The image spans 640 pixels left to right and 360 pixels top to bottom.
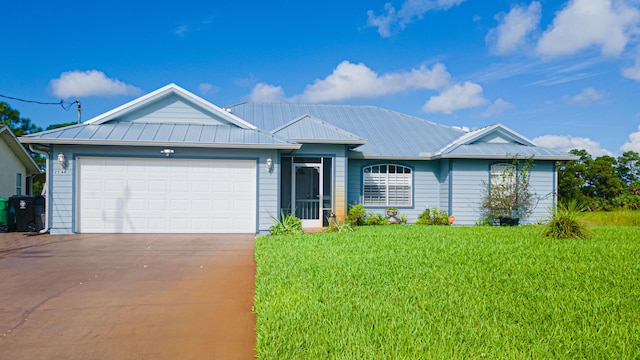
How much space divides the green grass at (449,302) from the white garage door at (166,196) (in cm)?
503

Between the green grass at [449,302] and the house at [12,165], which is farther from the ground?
the house at [12,165]

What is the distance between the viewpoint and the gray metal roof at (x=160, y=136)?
510 inches

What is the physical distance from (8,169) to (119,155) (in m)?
11.8

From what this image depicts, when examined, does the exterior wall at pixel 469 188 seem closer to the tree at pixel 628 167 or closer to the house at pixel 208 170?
the house at pixel 208 170

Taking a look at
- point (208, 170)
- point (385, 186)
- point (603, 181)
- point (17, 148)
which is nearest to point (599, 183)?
point (603, 181)

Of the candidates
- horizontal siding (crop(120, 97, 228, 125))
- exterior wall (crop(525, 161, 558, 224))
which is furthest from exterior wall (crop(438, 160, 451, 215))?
horizontal siding (crop(120, 97, 228, 125))

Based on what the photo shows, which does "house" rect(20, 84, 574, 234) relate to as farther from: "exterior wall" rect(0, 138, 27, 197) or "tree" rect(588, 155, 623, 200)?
"tree" rect(588, 155, 623, 200)

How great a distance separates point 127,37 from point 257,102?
601cm

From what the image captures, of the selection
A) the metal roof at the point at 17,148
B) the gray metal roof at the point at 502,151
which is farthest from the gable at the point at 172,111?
the metal roof at the point at 17,148

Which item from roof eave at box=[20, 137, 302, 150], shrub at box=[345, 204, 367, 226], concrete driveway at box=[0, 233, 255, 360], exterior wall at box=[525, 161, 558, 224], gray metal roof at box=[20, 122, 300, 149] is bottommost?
concrete driveway at box=[0, 233, 255, 360]

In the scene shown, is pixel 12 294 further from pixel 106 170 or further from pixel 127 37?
pixel 127 37

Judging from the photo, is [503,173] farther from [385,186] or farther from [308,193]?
[308,193]

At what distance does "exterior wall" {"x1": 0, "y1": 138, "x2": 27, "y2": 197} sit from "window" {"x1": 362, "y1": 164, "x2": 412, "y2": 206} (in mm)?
16639

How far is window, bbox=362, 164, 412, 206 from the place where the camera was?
676 inches
